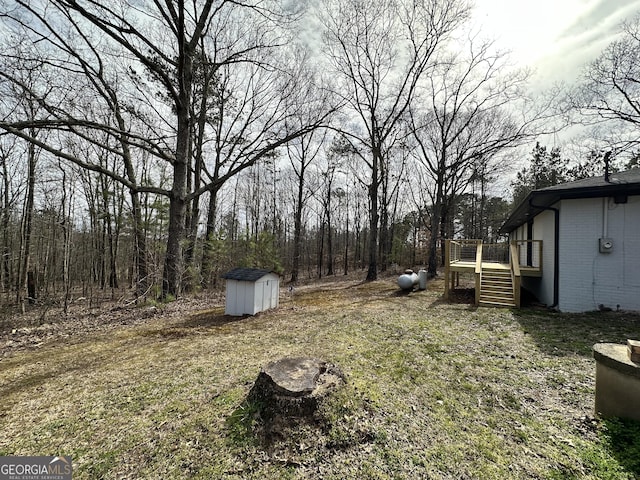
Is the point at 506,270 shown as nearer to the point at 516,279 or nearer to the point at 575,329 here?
the point at 516,279

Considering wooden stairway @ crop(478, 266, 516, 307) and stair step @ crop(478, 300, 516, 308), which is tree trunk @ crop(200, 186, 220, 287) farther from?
wooden stairway @ crop(478, 266, 516, 307)

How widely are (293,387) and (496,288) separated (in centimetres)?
825

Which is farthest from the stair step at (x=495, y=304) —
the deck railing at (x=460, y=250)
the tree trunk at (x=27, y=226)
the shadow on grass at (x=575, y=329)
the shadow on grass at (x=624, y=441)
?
the tree trunk at (x=27, y=226)

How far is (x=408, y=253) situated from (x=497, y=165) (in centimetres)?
983

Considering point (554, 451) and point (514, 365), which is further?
point (514, 365)

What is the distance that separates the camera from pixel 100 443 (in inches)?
87.4

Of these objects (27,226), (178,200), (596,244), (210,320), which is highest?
(178,200)

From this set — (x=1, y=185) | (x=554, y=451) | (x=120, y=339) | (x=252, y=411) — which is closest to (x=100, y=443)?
(x=252, y=411)

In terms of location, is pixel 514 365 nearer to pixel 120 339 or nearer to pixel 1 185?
pixel 120 339

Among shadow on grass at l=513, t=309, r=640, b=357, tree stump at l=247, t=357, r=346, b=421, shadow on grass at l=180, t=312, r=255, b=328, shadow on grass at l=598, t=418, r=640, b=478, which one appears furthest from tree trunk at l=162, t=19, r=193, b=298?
shadow on grass at l=513, t=309, r=640, b=357

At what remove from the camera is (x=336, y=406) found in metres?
2.41

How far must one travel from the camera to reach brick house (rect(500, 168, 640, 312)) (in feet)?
19.5

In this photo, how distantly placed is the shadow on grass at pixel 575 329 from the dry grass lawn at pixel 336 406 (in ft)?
0.17

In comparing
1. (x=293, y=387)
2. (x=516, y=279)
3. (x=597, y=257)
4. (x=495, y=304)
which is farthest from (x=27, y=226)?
(x=597, y=257)
